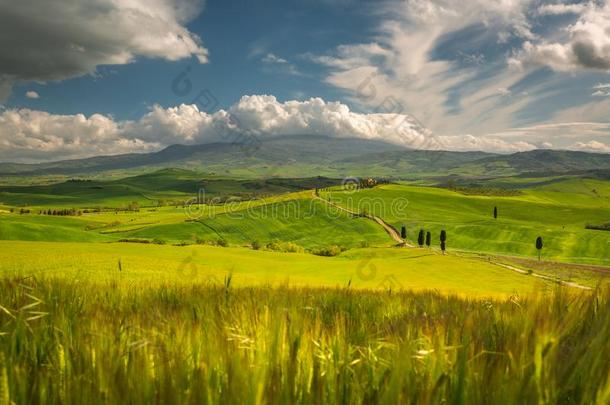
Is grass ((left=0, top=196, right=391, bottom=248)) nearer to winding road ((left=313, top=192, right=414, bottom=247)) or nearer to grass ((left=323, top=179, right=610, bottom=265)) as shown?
winding road ((left=313, top=192, right=414, bottom=247))

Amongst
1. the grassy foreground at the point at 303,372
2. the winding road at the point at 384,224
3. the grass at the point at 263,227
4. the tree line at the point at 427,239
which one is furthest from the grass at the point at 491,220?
the grassy foreground at the point at 303,372

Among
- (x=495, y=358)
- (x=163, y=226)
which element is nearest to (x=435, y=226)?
(x=163, y=226)

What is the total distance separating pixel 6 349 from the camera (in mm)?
1955

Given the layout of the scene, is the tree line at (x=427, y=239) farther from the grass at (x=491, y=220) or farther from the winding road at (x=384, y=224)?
the grass at (x=491, y=220)

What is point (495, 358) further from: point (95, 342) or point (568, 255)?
point (568, 255)

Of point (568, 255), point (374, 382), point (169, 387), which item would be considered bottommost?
point (568, 255)

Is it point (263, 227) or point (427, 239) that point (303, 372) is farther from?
point (263, 227)

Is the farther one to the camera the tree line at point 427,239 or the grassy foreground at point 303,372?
the tree line at point 427,239

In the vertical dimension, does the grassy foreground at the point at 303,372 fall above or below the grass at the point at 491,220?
above

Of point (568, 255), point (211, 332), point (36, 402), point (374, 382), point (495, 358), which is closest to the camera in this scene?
point (36, 402)

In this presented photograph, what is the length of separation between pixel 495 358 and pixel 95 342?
1992mm

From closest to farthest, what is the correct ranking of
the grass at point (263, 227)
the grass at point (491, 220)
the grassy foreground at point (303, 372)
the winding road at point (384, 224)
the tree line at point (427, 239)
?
the grassy foreground at point (303, 372)
the tree line at point (427, 239)
the grass at point (491, 220)
the winding road at point (384, 224)
the grass at point (263, 227)

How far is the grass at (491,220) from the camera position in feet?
383

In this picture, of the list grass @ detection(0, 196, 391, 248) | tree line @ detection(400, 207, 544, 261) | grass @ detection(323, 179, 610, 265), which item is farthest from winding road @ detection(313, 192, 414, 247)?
grass @ detection(323, 179, 610, 265)
